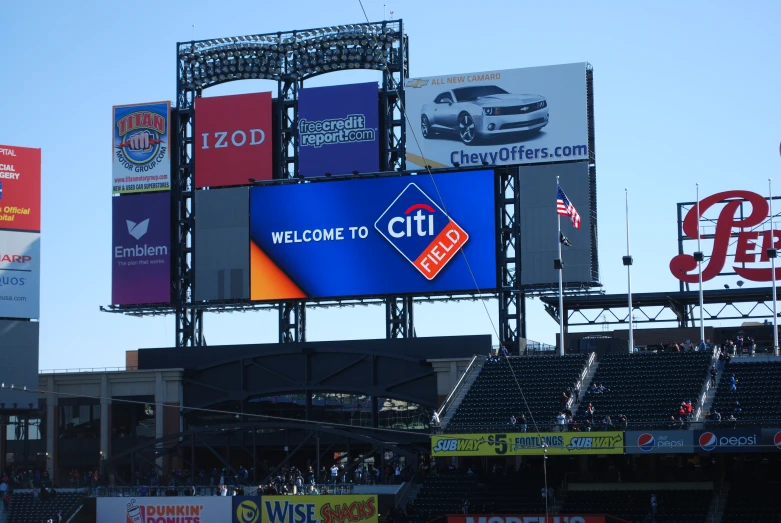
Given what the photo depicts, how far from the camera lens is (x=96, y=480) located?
53.1 metres

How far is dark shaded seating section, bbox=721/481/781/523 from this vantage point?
41500 millimetres

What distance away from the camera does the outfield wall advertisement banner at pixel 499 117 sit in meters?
54.7

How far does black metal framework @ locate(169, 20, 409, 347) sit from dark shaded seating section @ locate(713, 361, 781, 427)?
1660 cm

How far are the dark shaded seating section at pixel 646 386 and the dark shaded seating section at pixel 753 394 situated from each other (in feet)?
2.75

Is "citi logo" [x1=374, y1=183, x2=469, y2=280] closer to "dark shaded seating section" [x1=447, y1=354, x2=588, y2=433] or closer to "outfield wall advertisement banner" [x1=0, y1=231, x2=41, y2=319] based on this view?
"dark shaded seating section" [x1=447, y1=354, x2=588, y2=433]

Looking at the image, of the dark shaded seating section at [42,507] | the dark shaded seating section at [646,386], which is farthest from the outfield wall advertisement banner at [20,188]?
the dark shaded seating section at [646,386]

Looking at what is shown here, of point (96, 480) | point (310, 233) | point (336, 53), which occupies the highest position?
point (336, 53)

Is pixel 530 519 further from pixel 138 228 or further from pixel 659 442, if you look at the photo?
pixel 138 228

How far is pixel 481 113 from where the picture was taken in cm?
5584

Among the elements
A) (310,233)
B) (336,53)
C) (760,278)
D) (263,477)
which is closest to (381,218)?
(310,233)

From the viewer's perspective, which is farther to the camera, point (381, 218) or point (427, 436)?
point (381, 218)

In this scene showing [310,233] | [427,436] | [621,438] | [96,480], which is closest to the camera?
[621,438]

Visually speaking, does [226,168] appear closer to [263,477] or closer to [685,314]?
[263,477]

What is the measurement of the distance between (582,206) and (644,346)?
23.7ft
